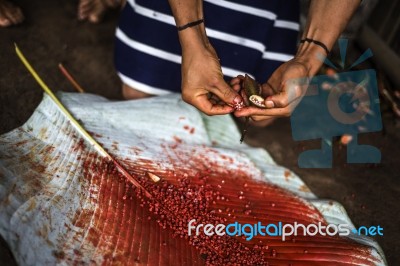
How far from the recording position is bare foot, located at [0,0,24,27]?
3164mm

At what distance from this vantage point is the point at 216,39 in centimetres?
264

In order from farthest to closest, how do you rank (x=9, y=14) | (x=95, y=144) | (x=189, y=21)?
(x=9, y=14), (x=95, y=144), (x=189, y=21)

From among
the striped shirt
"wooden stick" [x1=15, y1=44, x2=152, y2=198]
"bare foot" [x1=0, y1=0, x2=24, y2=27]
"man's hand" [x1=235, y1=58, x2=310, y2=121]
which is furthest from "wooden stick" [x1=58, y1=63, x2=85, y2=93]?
"man's hand" [x1=235, y1=58, x2=310, y2=121]

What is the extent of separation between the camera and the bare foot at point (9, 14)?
10.4 feet

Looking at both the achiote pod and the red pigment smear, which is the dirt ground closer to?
the red pigment smear

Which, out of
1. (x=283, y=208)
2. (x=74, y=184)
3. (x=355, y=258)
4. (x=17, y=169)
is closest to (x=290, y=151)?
(x=283, y=208)

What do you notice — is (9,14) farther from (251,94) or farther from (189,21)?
(251,94)

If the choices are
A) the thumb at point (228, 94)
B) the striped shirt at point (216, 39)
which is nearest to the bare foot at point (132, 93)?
the striped shirt at point (216, 39)

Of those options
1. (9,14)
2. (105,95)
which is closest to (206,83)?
(105,95)

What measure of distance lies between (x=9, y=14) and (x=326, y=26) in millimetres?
2728

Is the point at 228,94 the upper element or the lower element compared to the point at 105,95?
upper

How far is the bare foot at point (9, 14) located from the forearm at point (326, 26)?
256 centimetres

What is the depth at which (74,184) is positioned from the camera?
6.43ft

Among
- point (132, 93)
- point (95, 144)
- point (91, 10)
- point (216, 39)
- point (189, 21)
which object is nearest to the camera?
point (189, 21)
